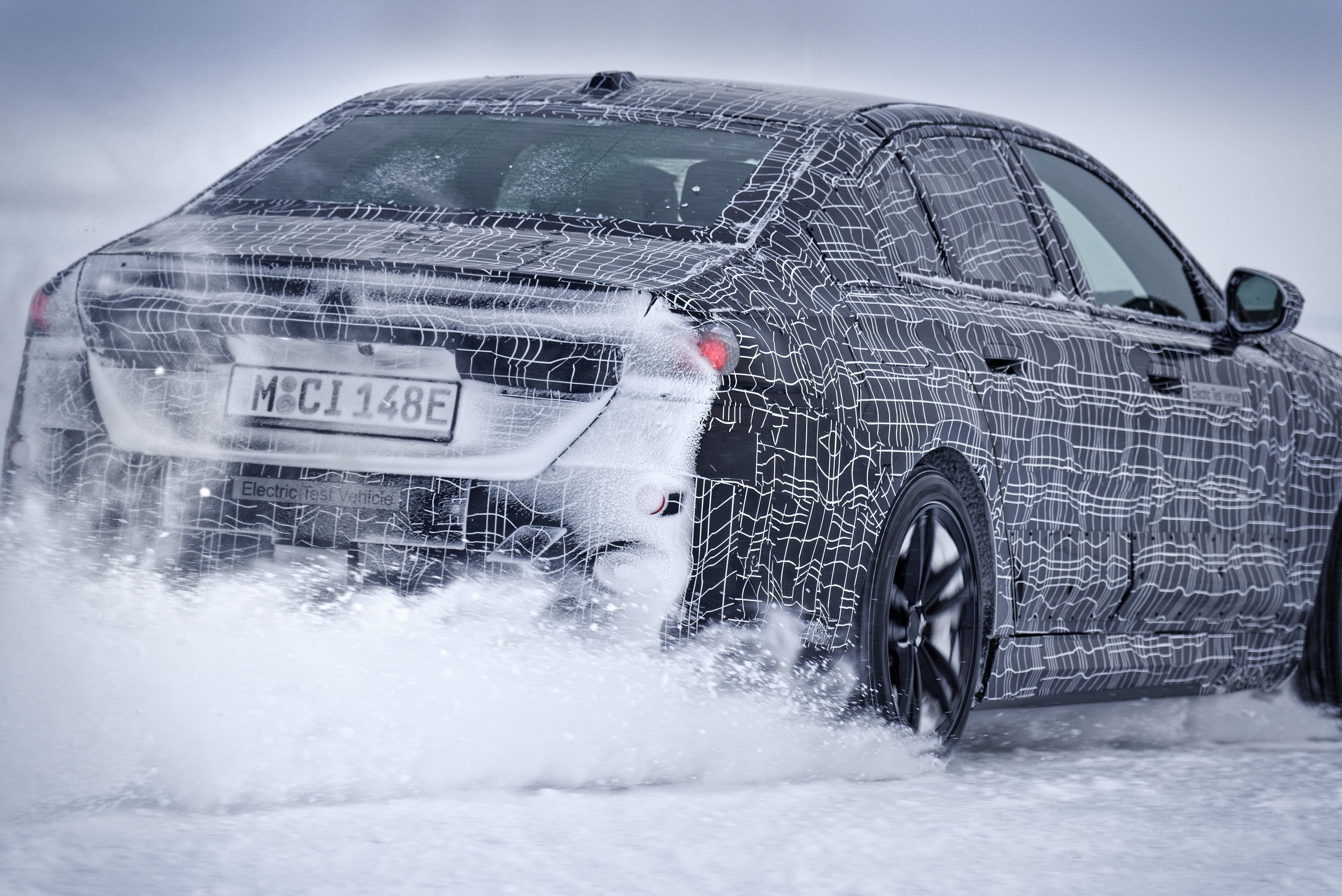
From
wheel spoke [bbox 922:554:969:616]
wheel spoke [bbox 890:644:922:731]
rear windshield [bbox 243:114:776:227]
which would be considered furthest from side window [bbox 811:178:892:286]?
wheel spoke [bbox 890:644:922:731]

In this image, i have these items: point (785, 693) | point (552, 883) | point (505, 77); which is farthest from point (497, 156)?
point (552, 883)

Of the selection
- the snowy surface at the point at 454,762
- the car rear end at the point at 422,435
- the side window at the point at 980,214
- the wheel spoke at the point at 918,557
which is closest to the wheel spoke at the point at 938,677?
the wheel spoke at the point at 918,557

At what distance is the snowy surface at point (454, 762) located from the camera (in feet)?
12.2

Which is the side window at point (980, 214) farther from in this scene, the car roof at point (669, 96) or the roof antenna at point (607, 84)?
the roof antenna at point (607, 84)

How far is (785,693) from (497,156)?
1.46 metres

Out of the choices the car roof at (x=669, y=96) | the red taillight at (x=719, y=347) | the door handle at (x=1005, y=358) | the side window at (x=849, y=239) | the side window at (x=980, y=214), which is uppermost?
the car roof at (x=669, y=96)

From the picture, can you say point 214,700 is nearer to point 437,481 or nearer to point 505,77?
point 437,481

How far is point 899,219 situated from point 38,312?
203 centimetres

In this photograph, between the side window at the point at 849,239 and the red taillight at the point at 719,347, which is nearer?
the red taillight at the point at 719,347

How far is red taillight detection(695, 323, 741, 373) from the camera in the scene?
4125 millimetres

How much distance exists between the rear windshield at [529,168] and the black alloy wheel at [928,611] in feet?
2.69

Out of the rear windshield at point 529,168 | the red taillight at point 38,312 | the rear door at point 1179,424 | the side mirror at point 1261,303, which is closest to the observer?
the red taillight at point 38,312

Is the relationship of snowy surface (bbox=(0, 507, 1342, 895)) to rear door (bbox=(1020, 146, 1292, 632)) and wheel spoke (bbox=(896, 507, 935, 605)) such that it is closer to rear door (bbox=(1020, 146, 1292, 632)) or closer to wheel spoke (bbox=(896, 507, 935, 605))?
wheel spoke (bbox=(896, 507, 935, 605))

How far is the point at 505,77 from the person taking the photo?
5.78 m
